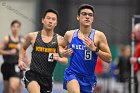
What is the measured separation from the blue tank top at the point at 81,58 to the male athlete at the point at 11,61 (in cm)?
448

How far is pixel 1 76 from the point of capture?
16.1 meters

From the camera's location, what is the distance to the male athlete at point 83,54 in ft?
34.5

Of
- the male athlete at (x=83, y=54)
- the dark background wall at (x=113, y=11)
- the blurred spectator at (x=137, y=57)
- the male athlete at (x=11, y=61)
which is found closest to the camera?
the male athlete at (x=83, y=54)

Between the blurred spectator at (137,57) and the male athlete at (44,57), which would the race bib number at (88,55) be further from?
the blurred spectator at (137,57)

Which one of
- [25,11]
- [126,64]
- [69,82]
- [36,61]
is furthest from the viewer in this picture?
[126,64]

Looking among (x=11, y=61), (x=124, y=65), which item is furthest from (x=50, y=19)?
(x=124, y=65)

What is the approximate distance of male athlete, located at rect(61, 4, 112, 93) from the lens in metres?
10.5

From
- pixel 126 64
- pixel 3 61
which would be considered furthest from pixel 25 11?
pixel 126 64

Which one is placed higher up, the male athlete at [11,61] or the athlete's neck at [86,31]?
the athlete's neck at [86,31]

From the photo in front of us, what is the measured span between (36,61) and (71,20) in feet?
10.4

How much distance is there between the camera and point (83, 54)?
1060cm

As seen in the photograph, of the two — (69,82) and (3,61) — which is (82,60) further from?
(3,61)

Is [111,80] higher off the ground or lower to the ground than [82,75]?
lower

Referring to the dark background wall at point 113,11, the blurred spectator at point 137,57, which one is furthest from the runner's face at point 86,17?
the dark background wall at point 113,11
